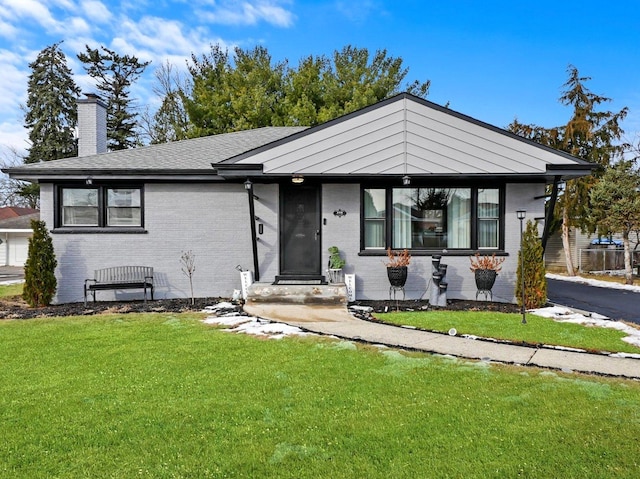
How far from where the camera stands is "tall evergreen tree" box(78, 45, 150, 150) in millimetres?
31188

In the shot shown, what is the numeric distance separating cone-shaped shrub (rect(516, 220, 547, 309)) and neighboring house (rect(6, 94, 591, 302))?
0.71 m

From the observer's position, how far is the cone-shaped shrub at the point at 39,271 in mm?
8625

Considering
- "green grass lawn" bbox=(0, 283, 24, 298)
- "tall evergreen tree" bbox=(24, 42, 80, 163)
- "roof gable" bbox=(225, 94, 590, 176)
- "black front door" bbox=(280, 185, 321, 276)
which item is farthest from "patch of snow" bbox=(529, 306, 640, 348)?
"tall evergreen tree" bbox=(24, 42, 80, 163)

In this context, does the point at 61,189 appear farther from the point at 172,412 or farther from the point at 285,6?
the point at 285,6

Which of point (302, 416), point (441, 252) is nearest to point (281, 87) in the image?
point (441, 252)

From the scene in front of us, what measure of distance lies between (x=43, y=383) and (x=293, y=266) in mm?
5903

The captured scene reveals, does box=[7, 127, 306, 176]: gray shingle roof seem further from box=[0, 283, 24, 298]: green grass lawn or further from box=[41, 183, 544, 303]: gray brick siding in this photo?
box=[0, 283, 24, 298]: green grass lawn

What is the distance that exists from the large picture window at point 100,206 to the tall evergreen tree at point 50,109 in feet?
79.1

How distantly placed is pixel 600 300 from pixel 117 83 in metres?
36.0

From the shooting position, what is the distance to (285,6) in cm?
1605

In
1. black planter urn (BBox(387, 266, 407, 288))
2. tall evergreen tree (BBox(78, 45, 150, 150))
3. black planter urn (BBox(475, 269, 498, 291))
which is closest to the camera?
black planter urn (BBox(475, 269, 498, 291))

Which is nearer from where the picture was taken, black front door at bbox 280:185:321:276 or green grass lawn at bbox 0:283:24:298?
black front door at bbox 280:185:321:276

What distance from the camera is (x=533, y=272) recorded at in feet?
27.2

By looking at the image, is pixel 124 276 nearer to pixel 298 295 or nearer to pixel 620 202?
pixel 298 295
